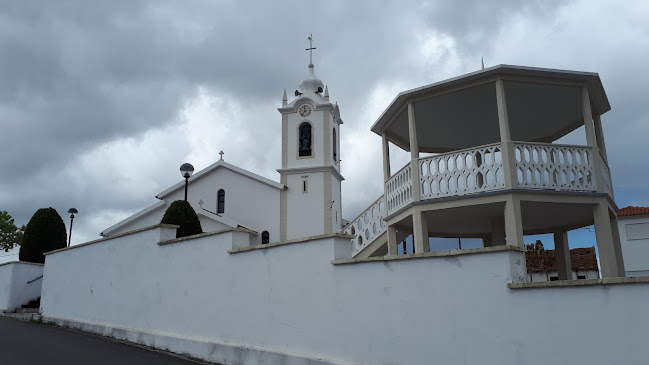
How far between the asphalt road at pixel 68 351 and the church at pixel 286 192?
1580 centimetres

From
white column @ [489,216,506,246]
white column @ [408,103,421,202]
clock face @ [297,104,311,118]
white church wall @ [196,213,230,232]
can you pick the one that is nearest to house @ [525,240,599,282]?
clock face @ [297,104,311,118]

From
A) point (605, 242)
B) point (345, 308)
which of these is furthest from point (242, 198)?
point (345, 308)

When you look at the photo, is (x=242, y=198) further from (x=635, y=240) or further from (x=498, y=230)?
(x=635, y=240)

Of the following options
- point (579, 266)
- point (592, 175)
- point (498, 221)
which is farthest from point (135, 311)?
point (579, 266)

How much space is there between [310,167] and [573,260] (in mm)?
15809

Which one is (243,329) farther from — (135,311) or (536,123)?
(536,123)

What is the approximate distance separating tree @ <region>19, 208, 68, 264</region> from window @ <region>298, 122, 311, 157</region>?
14.9 m

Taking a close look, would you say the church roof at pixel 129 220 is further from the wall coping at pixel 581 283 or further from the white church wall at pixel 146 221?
the wall coping at pixel 581 283

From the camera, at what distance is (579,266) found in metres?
29.7

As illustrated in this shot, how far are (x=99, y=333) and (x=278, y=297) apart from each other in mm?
6616

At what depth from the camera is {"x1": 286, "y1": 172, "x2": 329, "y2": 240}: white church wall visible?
Result: 29406 millimetres

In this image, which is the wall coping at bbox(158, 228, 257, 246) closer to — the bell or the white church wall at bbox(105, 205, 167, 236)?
the white church wall at bbox(105, 205, 167, 236)

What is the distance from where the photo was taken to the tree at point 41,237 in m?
19.4

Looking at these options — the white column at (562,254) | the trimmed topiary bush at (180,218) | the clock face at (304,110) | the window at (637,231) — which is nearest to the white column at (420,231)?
the white column at (562,254)
